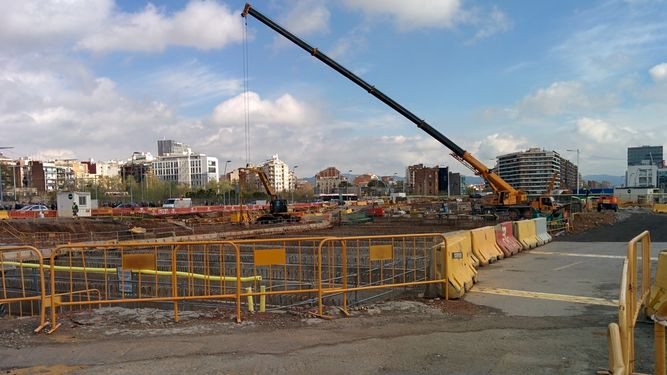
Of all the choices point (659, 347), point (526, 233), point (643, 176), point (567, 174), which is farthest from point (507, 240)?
point (567, 174)

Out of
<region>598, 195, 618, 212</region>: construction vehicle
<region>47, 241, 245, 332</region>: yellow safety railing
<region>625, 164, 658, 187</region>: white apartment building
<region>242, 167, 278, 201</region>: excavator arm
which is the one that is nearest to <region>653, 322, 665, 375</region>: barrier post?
<region>47, 241, 245, 332</region>: yellow safety railing

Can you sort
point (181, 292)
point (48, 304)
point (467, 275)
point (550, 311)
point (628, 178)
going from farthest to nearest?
point (628, 178) → point (181, 292) → point (467, 275) → point (550, 311) → point (48, 304)

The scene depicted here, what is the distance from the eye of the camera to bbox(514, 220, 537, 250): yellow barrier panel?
1753 centimetres

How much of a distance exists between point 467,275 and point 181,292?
26.2 ft

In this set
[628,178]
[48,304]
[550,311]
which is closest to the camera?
[48,304]

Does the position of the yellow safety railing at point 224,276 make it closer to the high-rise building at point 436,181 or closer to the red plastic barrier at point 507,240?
the red plastic barrier at point 507,240

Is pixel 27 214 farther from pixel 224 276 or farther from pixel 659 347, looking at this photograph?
pixel 659 347

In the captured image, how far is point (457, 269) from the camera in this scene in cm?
954

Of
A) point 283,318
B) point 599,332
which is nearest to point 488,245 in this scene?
point 599,332

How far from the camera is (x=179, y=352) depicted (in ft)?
20.0

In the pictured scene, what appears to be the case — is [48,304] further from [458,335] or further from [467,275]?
[467,275]

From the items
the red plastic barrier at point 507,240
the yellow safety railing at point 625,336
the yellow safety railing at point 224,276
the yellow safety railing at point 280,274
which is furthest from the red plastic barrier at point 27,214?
the yellow safety railing at point 625,336

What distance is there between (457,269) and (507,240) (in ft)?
24.9

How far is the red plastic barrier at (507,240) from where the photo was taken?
15500 millimetres
